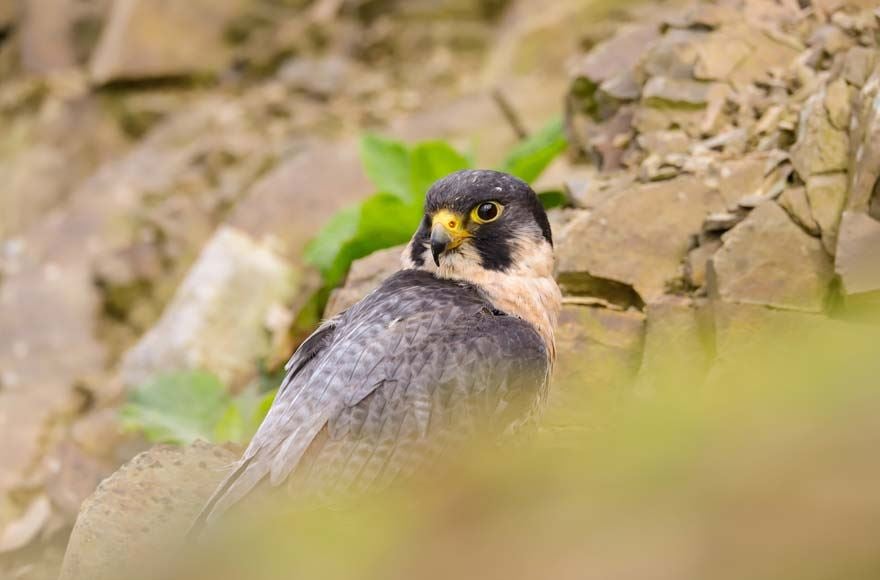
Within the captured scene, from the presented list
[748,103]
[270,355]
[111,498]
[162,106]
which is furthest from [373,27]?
Answer: [111,498]

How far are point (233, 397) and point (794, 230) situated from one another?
11.2 feet

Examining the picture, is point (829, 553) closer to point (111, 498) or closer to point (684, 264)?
point (111, 498)

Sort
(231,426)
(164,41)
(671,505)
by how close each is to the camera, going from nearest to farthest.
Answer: (671,505) < (231,426) < (164,41)

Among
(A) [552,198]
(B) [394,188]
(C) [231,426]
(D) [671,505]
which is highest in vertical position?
(D) [671,505]

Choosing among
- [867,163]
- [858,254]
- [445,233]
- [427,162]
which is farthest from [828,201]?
[427,162]

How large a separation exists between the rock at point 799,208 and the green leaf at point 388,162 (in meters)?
2.23

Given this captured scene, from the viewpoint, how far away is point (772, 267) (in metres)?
3.89

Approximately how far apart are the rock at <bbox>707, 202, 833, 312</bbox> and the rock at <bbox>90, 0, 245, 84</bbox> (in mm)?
6865

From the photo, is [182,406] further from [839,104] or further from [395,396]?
[839,104]

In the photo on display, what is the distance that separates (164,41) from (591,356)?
685 centimetres

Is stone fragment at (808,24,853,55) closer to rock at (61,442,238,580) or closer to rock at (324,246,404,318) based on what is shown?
rock at (324,246,404,318)

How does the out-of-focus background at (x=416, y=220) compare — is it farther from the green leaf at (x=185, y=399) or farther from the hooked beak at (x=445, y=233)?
the hooked beak at (x=445, y=233)

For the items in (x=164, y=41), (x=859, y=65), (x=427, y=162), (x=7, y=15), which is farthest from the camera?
(x=7, y=15)

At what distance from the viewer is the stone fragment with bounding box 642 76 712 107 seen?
16.0 feet
